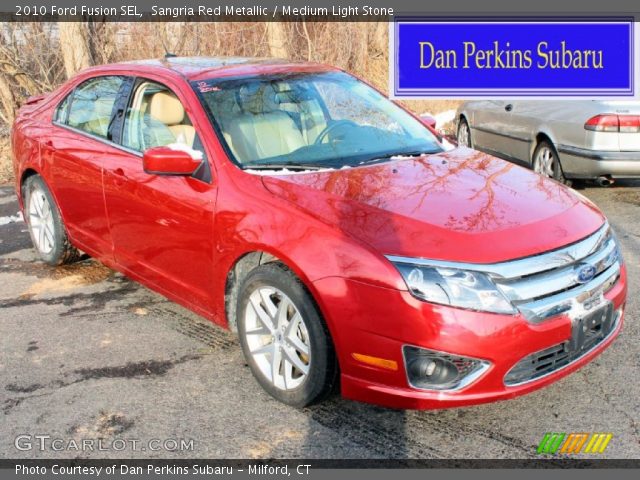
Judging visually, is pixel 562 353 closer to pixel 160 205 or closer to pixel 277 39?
pixel 160 205

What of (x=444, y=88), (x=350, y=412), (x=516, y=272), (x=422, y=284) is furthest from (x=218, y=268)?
(x=444, y=88)

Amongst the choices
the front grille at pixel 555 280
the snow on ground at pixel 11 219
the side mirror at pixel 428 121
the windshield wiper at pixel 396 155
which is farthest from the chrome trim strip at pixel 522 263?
the snow on ground at pixel 11 219

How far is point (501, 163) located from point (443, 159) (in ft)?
1.19

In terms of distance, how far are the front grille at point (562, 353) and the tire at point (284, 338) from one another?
2.73ft

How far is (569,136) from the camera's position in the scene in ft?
25.3

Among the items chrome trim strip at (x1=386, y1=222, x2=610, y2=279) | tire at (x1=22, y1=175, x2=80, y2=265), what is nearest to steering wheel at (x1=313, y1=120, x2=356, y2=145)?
chrome trim strip at (x1=386, y1=222, x2=610, y2=279)

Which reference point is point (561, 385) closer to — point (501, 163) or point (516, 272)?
point (516, 272)

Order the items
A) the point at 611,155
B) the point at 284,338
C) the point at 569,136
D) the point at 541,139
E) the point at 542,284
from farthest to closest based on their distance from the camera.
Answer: the point at 541,139
the point at 569,136
the point at 611,155
the point at 284,338
the point at 542,284

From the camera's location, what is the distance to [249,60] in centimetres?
513

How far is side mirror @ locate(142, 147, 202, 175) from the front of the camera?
13.2 ft

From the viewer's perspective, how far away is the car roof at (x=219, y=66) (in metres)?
4.70

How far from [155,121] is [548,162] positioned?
4.97 m

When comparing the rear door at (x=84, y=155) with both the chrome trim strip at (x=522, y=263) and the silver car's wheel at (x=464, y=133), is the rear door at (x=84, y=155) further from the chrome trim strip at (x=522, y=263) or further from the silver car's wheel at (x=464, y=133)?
the silver car's wheel at (x=464, y=133)

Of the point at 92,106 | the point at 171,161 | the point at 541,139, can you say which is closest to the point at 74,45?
the point at 92,106
